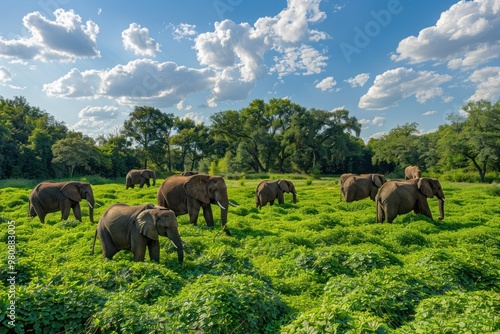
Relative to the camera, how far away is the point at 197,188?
49.0 ft

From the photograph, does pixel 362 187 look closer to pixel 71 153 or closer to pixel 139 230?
pixel 139 230

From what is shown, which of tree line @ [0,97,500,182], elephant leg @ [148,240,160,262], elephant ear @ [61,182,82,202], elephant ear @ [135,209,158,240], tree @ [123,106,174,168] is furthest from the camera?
tree @ [123,106,174,168]

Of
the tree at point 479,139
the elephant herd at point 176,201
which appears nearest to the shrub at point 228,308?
the elephant herd at point 176,201

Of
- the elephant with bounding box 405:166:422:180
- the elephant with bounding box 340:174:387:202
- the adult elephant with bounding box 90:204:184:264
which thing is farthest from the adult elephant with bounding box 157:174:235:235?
the elephant with bounding box 405:166:422:180

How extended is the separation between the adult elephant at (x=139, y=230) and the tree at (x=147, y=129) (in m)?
63.9

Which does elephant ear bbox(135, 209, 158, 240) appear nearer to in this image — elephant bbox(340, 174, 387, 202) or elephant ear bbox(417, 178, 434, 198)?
elephant ear bbox(417, 178, 434, 198)

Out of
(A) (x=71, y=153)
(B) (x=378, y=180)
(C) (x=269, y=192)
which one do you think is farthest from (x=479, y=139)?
(A) (x=71, y=153)

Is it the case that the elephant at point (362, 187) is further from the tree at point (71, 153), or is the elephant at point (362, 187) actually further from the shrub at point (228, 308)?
the tree at point (71, 153)

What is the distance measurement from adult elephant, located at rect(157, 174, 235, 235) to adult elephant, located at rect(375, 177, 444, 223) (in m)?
7.99

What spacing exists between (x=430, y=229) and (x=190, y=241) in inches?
423

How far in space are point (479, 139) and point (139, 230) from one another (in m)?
50.0

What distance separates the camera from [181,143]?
72.5 meters

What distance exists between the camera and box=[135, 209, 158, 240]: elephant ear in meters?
9.59

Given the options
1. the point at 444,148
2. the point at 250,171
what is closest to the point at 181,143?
the point at 250,171
